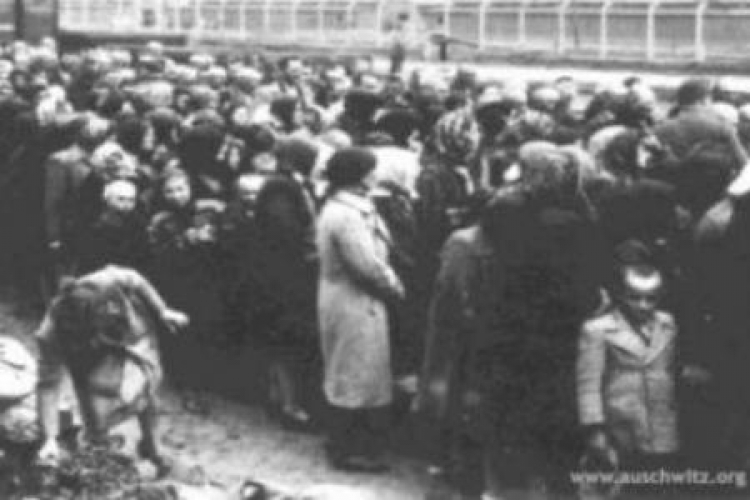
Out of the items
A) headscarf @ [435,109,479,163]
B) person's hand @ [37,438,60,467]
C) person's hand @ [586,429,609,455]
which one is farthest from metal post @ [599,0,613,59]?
person's hand @ [37,438,60,467]

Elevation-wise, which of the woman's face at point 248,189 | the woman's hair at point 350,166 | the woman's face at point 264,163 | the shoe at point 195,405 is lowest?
the shoe at point 195,405

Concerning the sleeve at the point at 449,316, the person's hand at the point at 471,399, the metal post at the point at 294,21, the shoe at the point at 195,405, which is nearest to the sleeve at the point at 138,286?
the sleeve at the point at 449,316

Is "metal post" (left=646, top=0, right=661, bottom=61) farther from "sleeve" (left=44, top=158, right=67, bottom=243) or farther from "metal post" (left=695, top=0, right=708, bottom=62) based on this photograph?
"sleeve" (left=44, top=158, right=67, bottom=243)

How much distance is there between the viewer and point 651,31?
26.4m

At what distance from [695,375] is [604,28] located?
21.1 m

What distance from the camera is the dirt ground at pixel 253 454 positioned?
365 inches

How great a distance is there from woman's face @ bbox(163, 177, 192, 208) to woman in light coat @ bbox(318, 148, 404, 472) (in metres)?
1.59

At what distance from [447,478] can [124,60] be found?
1411cm

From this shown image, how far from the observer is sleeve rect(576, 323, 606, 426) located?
7383 millimetres

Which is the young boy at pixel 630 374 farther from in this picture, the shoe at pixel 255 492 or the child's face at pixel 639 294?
the shoe at pixel 255 492

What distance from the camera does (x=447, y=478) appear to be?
9.12 metres

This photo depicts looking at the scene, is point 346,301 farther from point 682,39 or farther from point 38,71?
point 682,39

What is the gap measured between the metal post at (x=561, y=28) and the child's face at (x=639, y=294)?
73.5ft

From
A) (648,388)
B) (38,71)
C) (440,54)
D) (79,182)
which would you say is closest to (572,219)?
(648,388)
